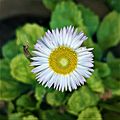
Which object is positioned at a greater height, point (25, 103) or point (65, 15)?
point (65, 15)

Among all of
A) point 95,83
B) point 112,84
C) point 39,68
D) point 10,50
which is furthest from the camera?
point 10,50

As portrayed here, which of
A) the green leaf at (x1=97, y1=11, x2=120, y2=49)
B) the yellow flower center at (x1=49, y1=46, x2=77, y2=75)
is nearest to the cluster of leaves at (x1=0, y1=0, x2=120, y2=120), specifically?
the green leaf at (x1=97, y1=11, x2=120, y2=49)

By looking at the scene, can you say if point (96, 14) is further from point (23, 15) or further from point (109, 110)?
point (109, 110)

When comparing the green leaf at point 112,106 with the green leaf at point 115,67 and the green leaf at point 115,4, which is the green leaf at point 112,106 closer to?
the green leaf at point 115,67

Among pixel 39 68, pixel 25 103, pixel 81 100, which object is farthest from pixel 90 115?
pixel 39 68

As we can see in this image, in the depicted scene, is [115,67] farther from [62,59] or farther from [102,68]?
[62,59]

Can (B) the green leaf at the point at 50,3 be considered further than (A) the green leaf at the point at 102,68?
Yes

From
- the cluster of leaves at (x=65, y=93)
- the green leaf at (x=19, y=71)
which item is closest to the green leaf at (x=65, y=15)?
the cluster of leaves at (x=65, y=93)
